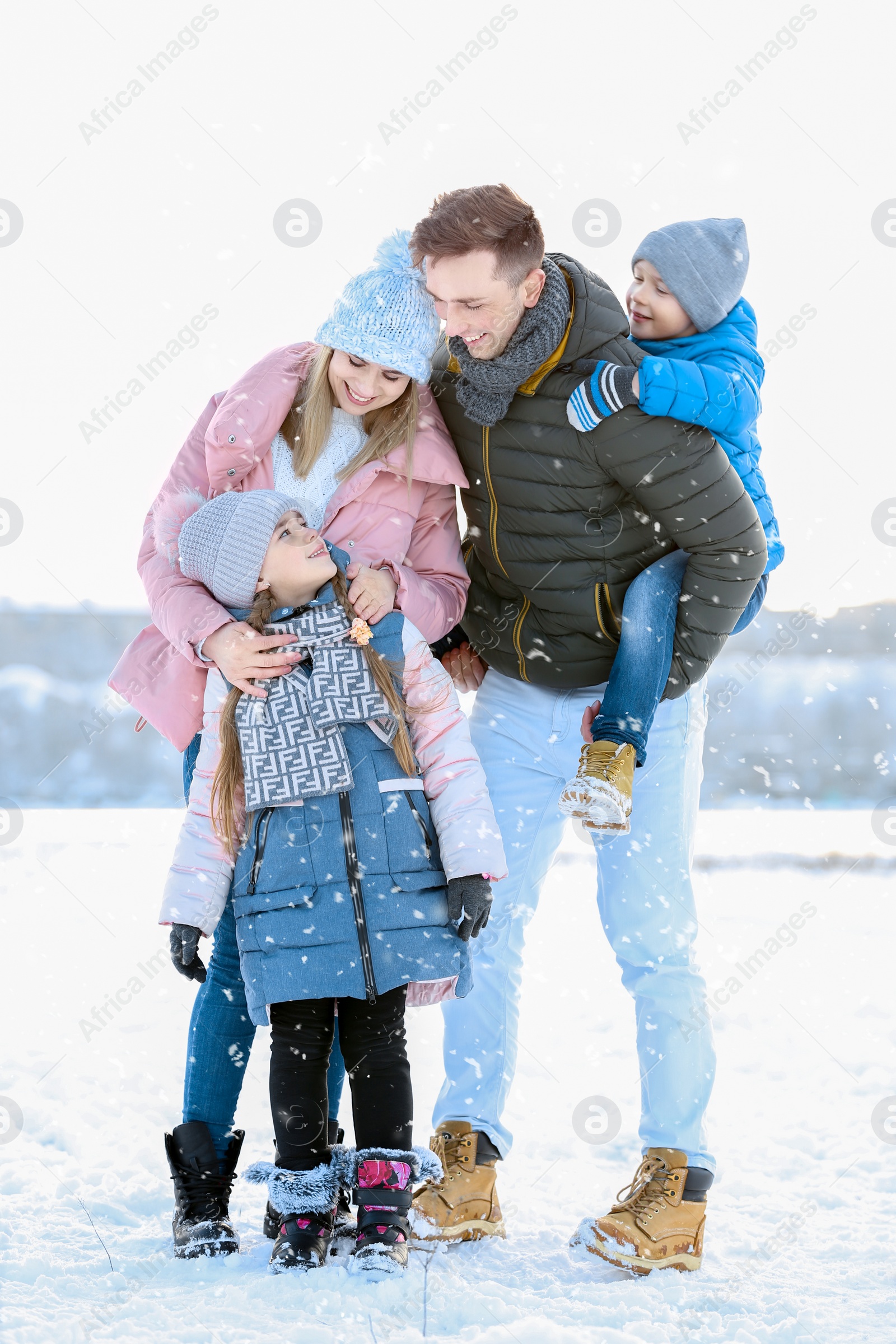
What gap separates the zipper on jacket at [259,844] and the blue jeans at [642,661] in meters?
0.72

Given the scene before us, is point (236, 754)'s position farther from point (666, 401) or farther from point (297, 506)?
point (666, 401)

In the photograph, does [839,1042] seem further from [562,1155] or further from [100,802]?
[100,802]

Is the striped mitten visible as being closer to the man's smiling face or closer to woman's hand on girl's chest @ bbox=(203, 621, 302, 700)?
the man's smiling face

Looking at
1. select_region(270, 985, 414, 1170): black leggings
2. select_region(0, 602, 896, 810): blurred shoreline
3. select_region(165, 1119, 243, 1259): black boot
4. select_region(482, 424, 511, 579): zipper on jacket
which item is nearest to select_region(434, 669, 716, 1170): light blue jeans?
select_region(482, 424, 511, 579): zipper on jacket

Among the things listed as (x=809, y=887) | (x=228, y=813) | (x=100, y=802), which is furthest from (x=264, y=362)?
(x=100, y=802)

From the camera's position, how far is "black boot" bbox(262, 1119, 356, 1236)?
2.21m

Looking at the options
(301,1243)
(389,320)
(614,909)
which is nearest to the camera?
(301,1243)

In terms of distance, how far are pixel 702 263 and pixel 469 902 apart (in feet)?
5.13

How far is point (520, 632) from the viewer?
2592 mm

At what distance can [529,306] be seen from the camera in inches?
91.7

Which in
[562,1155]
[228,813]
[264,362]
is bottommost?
[562,1155]

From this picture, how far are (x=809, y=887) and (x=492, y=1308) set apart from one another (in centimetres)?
506

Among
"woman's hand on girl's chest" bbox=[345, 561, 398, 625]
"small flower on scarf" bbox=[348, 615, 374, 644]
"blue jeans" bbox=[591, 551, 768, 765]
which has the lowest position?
"small flower on scarf" bbox=[348, 615, 374, 644]

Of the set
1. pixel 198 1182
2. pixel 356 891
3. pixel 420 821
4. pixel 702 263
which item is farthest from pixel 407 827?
pixel 702 263
